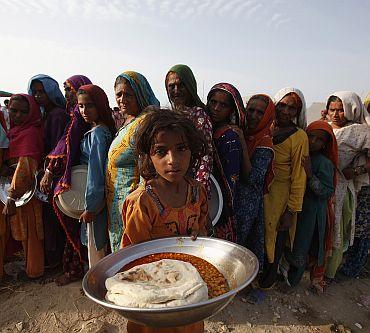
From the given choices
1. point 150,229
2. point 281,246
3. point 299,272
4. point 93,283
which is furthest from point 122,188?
point 299,272

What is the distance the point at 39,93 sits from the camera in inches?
123

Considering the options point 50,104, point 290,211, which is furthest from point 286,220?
point 50,104

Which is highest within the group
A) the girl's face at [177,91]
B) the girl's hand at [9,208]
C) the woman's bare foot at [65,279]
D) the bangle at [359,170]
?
the girl's face at [177,91]

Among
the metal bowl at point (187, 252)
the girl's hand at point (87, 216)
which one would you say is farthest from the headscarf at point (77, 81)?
the metal bowl at point (187, 252)

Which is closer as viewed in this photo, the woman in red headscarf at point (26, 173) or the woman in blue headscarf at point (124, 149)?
the woman in blue headscarf at point (124, 149)

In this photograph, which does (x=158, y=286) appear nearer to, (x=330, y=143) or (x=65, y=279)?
(x=330, y=143)

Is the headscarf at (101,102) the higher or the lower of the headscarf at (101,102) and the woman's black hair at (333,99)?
the lower

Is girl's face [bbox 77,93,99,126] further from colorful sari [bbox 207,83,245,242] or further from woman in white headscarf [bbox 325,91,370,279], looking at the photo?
woman in white headscarf [bbox 325,91,370,279]

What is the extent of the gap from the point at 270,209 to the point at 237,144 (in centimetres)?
86

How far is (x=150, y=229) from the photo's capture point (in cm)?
148

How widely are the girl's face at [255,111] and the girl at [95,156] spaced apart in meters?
1.25

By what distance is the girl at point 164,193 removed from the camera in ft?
4.83

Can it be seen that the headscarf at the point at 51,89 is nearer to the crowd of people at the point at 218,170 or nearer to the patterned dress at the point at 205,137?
the crowd of people at the point at 218,170

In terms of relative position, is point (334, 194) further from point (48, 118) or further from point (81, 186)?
point (48, 118)
